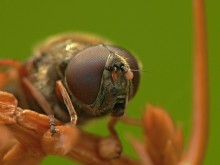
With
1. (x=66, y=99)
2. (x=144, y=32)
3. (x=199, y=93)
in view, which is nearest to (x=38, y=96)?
(x=66, y=99)

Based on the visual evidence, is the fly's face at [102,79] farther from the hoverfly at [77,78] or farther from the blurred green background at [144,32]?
the blurred green background at [144,32]

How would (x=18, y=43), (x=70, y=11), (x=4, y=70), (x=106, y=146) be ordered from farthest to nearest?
(x=70, y=11), (x=18, y=43), (x=4, y=70), (x=106, y=146)

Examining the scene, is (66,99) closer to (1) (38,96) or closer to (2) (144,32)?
(1) (38,96)

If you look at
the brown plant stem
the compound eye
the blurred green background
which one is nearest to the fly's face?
the compound eye

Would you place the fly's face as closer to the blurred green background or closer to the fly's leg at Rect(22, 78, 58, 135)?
the fly's leg at Rect(22, 78, 58, 135)

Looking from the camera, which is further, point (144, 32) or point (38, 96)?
point (144, 32)

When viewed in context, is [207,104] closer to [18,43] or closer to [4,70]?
[4,70]

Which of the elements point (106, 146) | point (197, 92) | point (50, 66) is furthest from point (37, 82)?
point (197, 92)
